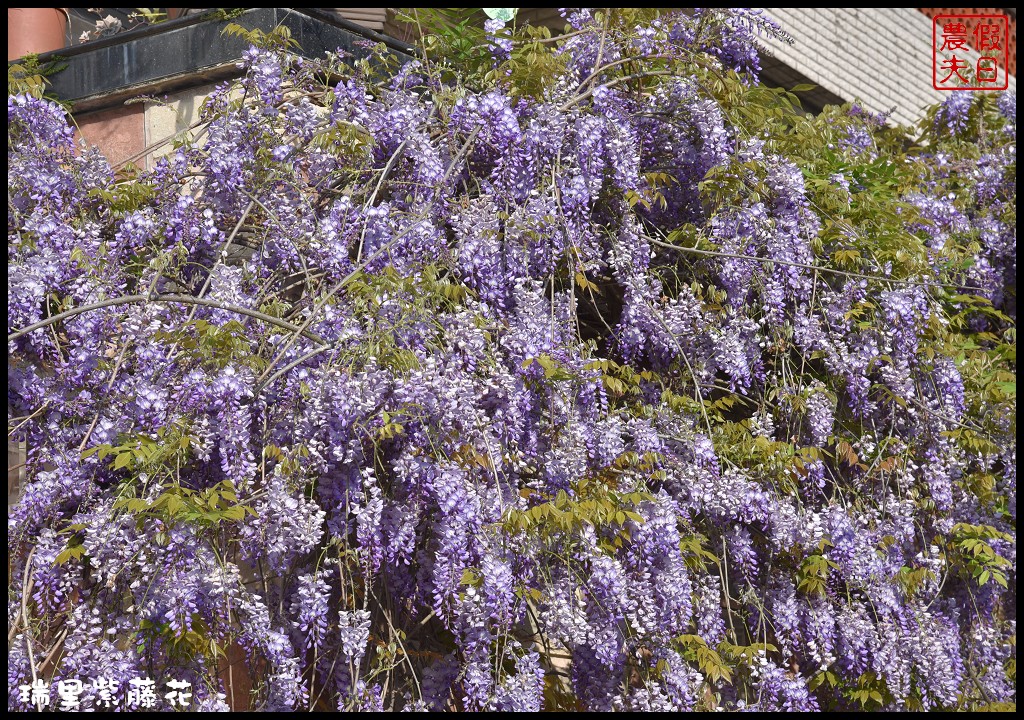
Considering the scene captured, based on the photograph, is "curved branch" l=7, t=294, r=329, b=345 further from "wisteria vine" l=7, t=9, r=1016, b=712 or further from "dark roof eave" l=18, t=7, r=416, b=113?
"dark roof eave" l=18, t=7, r=416, b=113

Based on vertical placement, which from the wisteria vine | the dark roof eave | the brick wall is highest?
the brick wall

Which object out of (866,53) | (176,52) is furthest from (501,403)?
(866,53)

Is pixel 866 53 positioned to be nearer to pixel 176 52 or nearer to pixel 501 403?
pixel 176 52

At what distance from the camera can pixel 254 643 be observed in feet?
9.72

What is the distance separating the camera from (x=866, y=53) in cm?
734

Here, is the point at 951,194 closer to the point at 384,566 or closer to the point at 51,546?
the point at 384,566

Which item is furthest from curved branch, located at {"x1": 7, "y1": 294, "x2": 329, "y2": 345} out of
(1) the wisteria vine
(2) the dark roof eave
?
(2) the dark roof eave

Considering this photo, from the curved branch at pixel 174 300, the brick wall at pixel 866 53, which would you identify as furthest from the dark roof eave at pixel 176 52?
the brick wall at pixel 866 53

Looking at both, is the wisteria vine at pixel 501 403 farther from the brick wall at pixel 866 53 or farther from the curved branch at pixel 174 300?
the brick wall at pixel 866 53

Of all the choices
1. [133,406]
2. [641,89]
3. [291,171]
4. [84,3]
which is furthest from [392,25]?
[133,406]

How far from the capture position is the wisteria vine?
306 centimetres

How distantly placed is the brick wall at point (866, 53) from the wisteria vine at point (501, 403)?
7.68ft

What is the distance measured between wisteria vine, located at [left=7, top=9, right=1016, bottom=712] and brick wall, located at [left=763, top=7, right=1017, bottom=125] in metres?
2.34

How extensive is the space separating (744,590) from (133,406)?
224 centimetres
